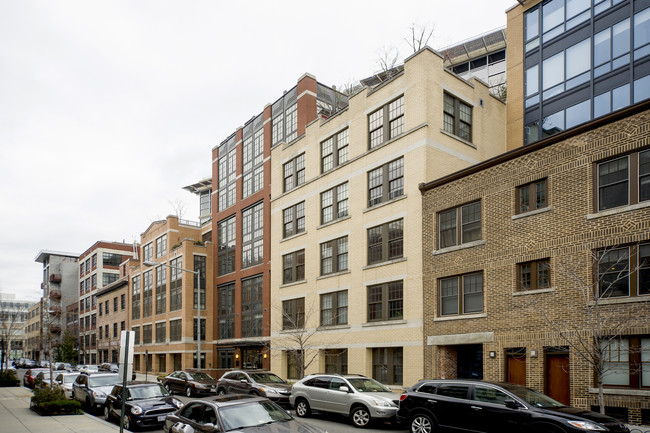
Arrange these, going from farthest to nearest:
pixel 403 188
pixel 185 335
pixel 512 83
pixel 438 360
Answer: pixel 185 335 → pixel 512 83 → pixel 403 188 → pixel 438 360

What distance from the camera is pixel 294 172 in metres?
36.7

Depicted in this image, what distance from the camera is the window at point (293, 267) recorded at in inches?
1369

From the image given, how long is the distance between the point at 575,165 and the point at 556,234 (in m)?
2.49

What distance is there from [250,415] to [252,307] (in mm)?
31204

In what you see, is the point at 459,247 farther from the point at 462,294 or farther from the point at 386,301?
the point at 386,301

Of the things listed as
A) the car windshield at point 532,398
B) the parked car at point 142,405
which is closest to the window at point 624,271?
the car windshield at point 532,398

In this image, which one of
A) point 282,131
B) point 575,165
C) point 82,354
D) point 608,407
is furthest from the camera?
point 82,354

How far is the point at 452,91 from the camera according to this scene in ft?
92.8

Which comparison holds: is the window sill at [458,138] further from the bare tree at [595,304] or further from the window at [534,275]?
the bare tree at [595,304]

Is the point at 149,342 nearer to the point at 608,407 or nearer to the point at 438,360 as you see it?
the point at 438,360

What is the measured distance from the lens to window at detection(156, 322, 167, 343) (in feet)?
178

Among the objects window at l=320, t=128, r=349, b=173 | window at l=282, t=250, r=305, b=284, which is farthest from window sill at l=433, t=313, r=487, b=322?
window at l=282, t=250, r=305, b=284

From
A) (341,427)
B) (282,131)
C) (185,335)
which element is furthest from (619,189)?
(185,335)

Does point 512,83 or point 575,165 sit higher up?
point 512,83
